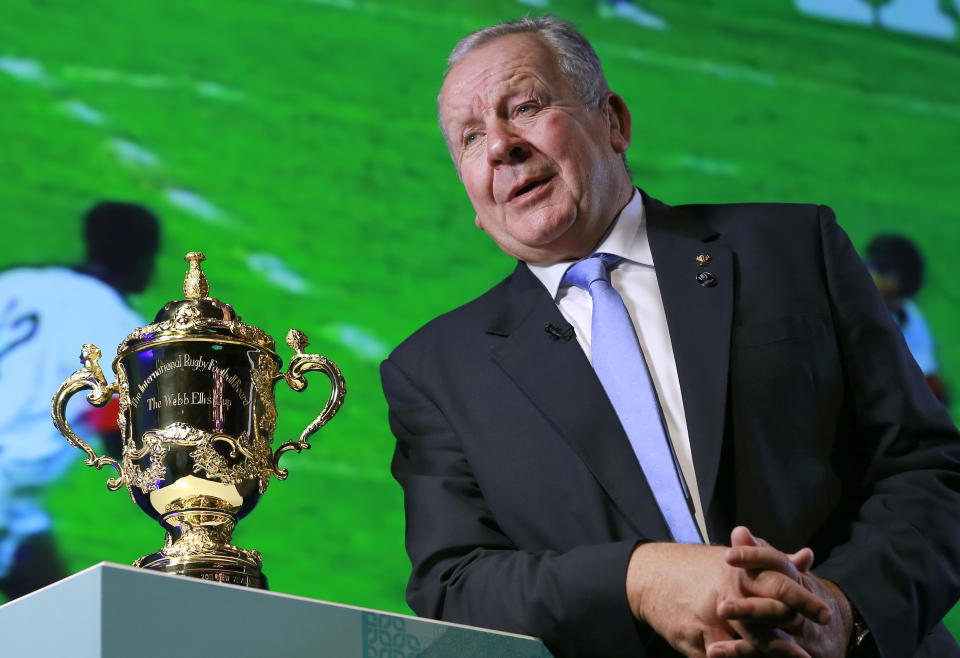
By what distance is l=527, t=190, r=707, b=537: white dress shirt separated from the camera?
165cm

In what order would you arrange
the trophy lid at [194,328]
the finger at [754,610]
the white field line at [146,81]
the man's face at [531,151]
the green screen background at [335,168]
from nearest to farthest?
1. the finger at [754,610]
2. the trophy lid at [194,328]
3. the man's face at [531,151]
4. the green screen background at [335,168]
5. the white field line at [146,81]

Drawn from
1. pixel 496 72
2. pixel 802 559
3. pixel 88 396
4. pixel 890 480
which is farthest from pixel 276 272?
pixel 802 559

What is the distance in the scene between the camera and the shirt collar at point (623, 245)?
1.88m

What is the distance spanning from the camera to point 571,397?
1.67 metres

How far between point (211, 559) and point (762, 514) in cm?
68

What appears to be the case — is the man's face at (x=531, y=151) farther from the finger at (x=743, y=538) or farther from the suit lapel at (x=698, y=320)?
the finger at (x=743, y=538)

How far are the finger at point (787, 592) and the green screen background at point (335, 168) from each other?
51.9 inches

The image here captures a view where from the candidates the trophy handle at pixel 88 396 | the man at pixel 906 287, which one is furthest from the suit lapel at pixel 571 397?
the man at pixel 906 287

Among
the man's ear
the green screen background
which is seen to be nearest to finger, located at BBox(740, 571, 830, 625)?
the man's ear

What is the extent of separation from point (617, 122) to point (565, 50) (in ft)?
0.48

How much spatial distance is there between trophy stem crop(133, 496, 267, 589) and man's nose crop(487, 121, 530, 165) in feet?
2.17

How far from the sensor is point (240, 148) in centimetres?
279

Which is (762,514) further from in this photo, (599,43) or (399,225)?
(599,43)

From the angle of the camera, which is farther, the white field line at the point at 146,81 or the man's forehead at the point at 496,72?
the white field line at the point at 146,81
